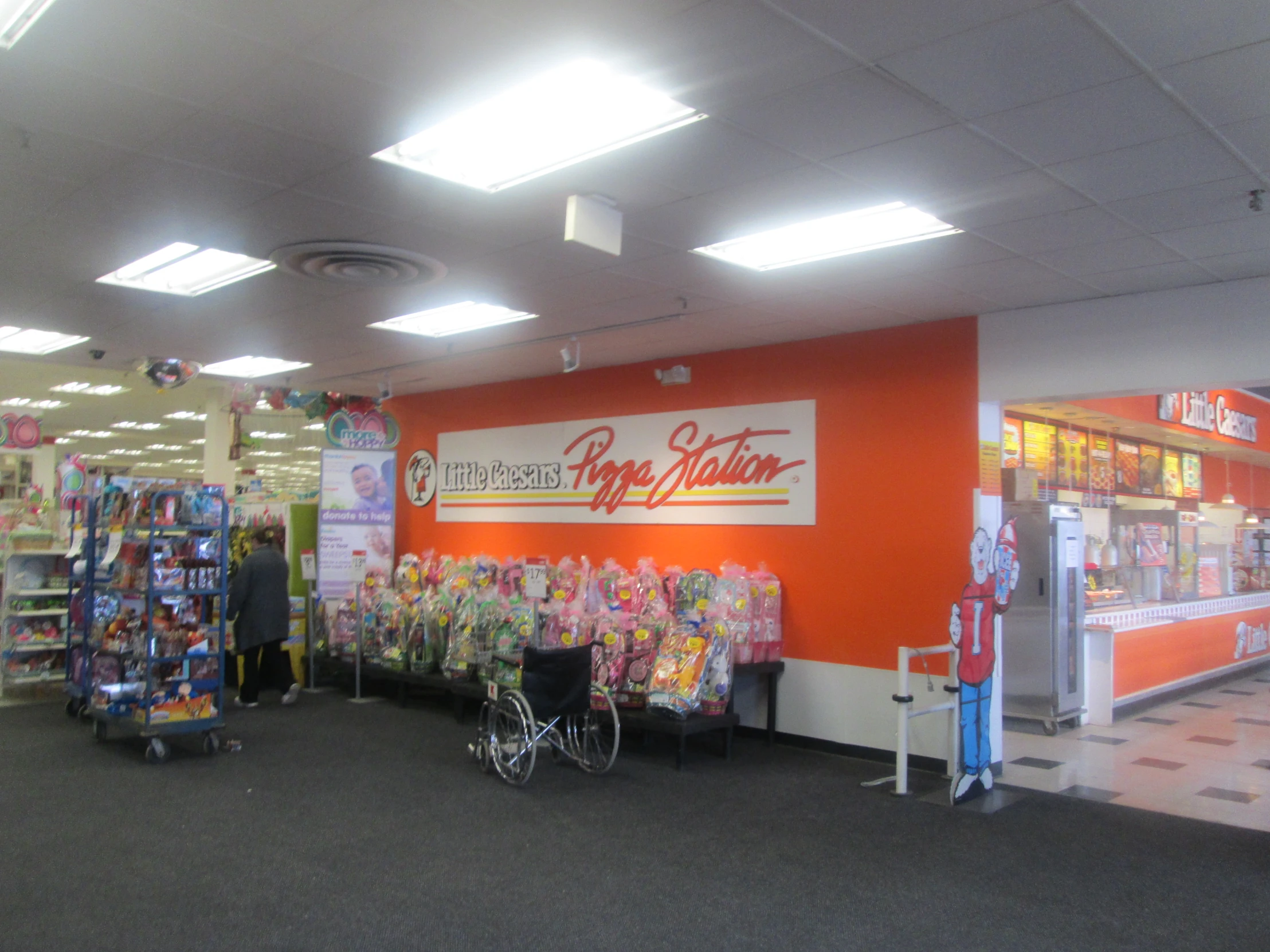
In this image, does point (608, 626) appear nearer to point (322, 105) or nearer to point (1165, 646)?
point (322, 105)

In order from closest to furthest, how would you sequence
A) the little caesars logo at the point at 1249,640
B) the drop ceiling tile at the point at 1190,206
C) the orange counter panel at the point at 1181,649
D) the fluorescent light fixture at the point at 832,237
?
the drop ceiling tile at the point at 1190,206 < the fluorescent light fixture at the point at 832,237 < the orange counter panel at the point at 1181,649 < the little caesars logo at the point at 1249,640

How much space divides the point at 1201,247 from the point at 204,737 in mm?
6775

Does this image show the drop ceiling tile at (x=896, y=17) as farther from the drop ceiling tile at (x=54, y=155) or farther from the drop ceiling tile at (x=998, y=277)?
the drop ceiling tile at (x=54, y=155)

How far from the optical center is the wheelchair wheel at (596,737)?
6098mm

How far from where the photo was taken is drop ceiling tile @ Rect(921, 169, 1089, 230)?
3975 millimetres

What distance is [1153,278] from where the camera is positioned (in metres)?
5.29

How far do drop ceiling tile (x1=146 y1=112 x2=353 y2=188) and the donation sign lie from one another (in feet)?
19.4

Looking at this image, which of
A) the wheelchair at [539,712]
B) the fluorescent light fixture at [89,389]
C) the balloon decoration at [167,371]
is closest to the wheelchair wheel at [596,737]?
the wheelchair at [539,712]

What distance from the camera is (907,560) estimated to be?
21.5 ft

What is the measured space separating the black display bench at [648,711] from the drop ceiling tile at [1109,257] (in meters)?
3.36

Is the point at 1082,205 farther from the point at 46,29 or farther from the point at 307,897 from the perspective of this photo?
the point at 307,897

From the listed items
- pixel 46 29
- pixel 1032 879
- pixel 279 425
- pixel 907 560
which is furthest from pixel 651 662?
pixel 279 425

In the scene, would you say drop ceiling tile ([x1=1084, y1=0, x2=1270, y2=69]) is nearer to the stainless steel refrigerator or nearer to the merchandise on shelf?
the merchandise on shelf

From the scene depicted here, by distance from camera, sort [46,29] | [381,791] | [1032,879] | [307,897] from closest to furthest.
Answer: [46,29] < [307,897] < [1032,879] < [381,791]
